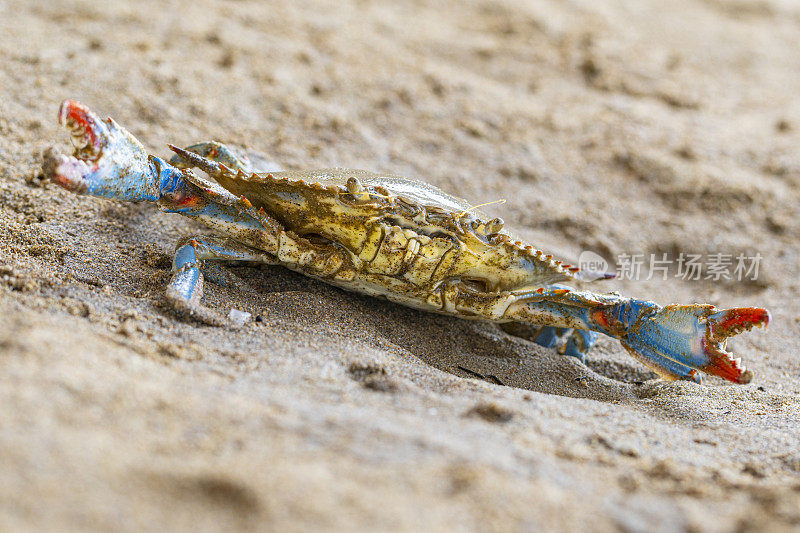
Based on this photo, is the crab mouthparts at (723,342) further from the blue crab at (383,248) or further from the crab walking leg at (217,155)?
the crab walking leg at (217,155)

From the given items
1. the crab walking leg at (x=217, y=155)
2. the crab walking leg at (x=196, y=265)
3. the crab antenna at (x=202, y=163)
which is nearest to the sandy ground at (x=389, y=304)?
the crab walking leg at (x=196, y=265)

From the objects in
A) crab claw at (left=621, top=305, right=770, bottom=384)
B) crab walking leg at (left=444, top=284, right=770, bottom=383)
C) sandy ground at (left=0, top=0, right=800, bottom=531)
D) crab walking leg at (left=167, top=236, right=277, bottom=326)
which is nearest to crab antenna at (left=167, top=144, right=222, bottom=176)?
crab walking leg at (left=167, top=236, right=277, bottom=326)

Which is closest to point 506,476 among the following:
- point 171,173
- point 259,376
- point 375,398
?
point 375,398

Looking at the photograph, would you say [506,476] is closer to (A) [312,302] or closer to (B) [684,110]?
(A) [312,302]

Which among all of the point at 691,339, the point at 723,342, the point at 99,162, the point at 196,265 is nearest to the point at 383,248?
the point at 196,265

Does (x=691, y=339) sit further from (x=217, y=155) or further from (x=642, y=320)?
(x=217, y=155)

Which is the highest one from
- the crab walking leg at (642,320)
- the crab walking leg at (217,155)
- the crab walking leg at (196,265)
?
the crab walking leg at (217,155)

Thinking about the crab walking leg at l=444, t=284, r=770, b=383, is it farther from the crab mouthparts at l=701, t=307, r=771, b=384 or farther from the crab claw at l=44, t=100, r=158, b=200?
the crab claw at l=44, t=100, r=158, b=200
